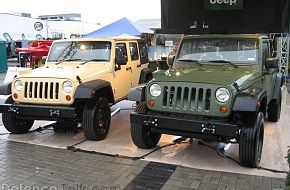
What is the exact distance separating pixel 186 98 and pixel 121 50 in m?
3.17

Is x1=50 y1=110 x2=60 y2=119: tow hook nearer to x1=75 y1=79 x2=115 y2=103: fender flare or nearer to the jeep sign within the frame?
x1=75 y1=79 x2=115 y2=103: fender flare

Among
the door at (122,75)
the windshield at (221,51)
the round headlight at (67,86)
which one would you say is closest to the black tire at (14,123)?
the round headlight at (67,86)

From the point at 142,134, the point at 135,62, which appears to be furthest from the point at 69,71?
the point at 135,62

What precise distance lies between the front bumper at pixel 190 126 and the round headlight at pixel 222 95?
1.00 ft

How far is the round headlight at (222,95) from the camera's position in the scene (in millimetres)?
5160

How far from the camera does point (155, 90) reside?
18.4ft

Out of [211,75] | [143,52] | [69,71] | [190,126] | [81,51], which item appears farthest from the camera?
[143,52]

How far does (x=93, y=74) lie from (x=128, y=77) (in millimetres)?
1469

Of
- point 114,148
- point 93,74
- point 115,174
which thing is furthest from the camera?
point 93,74

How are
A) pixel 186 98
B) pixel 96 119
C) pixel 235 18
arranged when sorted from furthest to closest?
pixel 235 18, pixel 96 119, pixel 186 98

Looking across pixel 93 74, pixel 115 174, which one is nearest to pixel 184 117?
pixel 115 174

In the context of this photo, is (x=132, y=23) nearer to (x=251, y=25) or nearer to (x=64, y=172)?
(x=251, y=25)

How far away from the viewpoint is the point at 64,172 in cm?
530

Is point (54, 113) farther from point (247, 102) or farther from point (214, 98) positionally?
point (247, 102)
